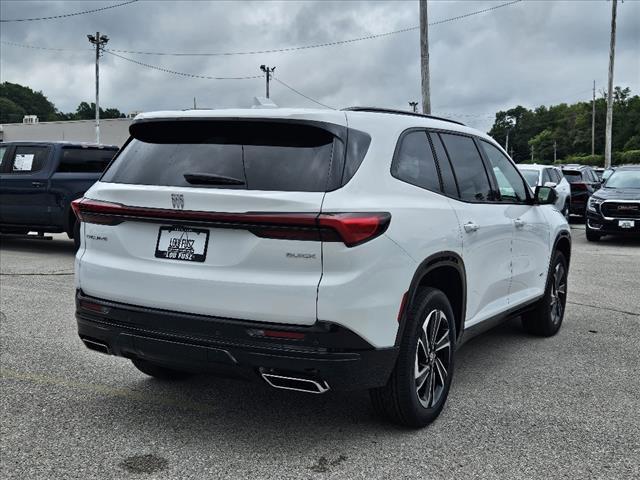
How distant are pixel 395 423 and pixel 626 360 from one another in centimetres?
255

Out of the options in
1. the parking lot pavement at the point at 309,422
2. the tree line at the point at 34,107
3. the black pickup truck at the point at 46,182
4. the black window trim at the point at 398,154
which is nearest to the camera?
the parking lot pavement at the point at 309,422

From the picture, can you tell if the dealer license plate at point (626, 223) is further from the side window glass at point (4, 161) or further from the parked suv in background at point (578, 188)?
the side window glass at point (4, 161)

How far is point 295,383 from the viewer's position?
134 inches

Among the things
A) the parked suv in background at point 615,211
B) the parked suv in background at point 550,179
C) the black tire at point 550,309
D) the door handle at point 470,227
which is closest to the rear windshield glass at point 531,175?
the parked suv in background at point 550,179

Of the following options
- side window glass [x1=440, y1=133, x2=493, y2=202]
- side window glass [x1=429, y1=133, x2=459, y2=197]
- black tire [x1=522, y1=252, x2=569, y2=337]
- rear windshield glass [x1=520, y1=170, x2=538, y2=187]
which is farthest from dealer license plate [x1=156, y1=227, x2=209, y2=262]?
rear windshield glass [x1=520, y1=170, x2=538, y2=187]

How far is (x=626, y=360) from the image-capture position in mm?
5539

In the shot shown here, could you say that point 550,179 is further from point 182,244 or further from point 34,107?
point 34,107

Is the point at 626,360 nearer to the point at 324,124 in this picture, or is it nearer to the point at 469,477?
the point at 469,477

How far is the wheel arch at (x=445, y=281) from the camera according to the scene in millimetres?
3654

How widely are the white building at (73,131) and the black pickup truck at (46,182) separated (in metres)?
37.6

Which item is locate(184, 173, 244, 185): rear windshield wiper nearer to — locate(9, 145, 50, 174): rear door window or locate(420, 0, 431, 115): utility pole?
locate(9, 145, 50, 174): rear door window

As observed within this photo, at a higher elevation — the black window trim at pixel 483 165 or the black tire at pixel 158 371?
the black window trim at pixel 483 165

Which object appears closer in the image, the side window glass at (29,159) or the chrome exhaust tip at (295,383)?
the chrome exhaust tip at (295,383)

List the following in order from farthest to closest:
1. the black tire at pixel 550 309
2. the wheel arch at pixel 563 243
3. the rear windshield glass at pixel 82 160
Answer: the rear windshield glass at pixel 82 160, the wheel arch at pixel 563 243, the black tire at pixel 550 309
